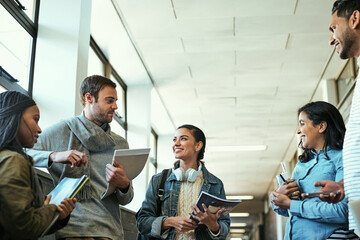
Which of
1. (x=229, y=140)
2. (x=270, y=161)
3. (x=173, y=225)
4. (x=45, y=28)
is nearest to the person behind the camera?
(x=173, y=225)

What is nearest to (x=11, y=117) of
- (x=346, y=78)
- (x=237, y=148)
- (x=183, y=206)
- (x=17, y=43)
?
(x=183, y=206)

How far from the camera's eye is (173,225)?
2750 mm

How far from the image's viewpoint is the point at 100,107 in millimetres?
2672

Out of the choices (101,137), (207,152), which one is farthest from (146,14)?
(207,152)

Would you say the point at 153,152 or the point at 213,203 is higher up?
the point at 153,152

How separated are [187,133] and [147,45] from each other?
10.9ft

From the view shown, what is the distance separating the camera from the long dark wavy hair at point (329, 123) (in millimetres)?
2645

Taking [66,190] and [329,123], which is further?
[329,123]

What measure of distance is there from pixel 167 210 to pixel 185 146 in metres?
0.50

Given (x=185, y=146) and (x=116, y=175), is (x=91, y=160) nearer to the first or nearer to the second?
(x=116, y=175)

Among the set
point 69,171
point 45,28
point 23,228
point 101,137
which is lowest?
point 23,228

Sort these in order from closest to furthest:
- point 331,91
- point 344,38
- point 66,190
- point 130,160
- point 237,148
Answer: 1. point 66,190
2. point 344,38
3. point 130,160
4. point 331,91
5. point 237,148

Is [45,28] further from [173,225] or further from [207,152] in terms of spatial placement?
[207,152]

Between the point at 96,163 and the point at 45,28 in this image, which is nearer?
the point at 96,163
